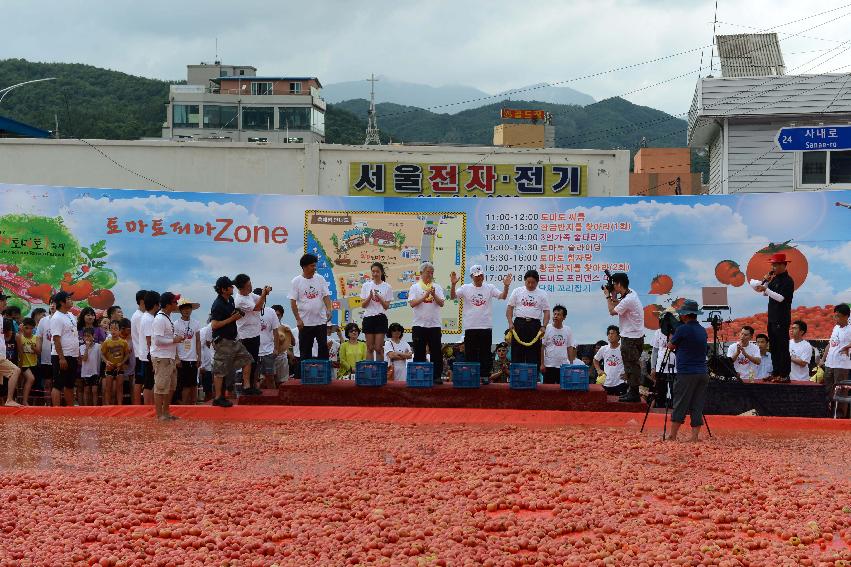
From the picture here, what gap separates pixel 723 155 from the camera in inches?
986

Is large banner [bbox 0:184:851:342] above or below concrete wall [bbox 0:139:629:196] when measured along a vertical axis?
below

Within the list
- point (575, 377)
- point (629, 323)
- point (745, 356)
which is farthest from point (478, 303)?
point (745, 356)

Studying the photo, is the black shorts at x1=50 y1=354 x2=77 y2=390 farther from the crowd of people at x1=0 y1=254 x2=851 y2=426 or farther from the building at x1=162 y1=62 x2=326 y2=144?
the building at x1=162 y1=62 x2=326 y2=144

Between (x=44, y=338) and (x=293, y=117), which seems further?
(x=293, y=117)

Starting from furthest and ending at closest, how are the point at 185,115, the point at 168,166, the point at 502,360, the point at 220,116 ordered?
the point at 220,116 → the point at 185,115 → the point at 168,166 → the point at 502,360

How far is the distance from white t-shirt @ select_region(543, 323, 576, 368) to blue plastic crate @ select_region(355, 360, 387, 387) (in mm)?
2371

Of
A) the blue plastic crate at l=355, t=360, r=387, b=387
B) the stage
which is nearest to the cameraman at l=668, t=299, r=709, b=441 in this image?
the stage

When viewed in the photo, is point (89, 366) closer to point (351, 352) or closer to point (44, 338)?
point (44, 338)

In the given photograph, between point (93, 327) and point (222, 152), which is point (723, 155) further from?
point (93, 327)

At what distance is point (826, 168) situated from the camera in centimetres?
2366

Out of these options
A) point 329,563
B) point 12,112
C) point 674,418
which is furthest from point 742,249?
point 12,112

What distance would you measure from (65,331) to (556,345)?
660cm

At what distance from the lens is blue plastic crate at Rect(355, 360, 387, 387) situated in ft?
43.8

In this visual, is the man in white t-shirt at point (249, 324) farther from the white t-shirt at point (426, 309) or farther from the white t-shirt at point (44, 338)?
the white t-shirt at point (44, 338)
